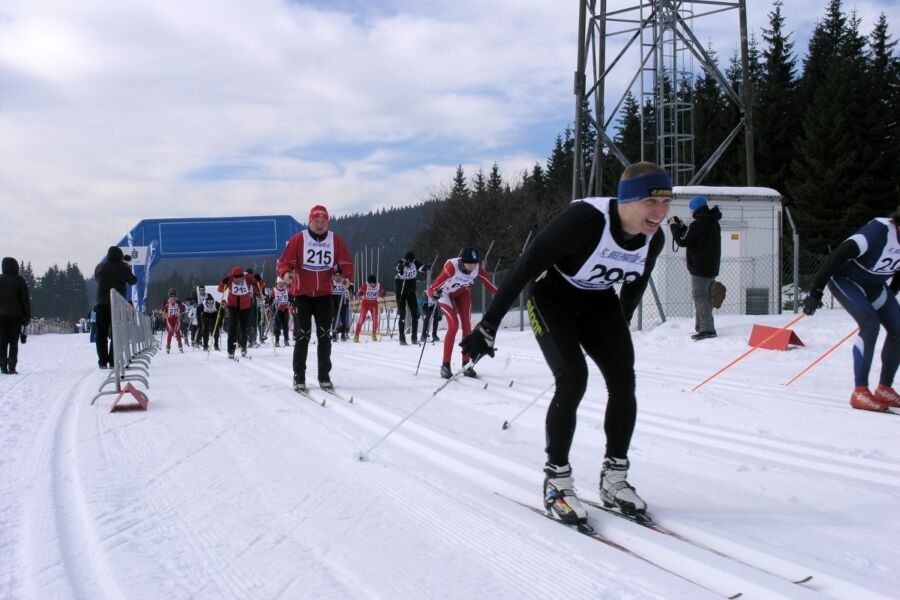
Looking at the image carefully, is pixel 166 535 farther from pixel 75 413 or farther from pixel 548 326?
pixel 75 413

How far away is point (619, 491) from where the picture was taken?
10.9 ft

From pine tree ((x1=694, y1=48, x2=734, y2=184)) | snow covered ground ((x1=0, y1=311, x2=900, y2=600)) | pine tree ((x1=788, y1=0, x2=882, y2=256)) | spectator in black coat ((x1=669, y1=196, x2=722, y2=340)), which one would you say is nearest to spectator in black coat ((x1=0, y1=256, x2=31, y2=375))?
snow covered ground ((x1=0, y1=311, x2=900, y2=600))

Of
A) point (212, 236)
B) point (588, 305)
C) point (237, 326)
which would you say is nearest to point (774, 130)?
point (212, 236)

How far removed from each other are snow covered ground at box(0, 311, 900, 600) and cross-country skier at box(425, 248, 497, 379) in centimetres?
182

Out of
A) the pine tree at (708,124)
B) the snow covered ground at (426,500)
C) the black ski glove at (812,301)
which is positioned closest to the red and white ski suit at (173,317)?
the snow covered ground at (426,500)

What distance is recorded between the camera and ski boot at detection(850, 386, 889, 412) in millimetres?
6078

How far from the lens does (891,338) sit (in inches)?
247

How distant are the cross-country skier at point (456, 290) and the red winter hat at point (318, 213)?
168 centimetres

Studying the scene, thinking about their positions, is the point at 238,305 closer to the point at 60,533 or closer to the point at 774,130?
the point at 60,533

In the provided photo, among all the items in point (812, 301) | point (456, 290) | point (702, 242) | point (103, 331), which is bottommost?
point (103, 331)

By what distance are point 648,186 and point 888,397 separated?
429 centimetres

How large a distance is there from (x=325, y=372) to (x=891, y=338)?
5350 millimetres

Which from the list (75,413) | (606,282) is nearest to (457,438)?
(606,282)

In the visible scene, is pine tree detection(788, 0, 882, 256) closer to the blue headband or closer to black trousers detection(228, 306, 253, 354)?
black trousers detection(228, 306, 253, 354)
